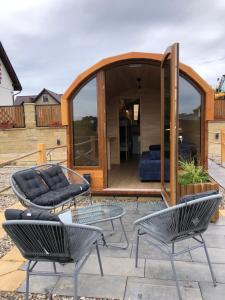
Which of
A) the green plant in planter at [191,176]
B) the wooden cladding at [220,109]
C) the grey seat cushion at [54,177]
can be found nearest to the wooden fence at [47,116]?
the wooden cladding at [220,109]

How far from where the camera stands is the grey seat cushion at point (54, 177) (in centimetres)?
412

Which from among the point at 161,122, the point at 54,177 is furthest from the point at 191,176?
the point at 54,177

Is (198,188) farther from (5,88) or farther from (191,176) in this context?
(5,88)

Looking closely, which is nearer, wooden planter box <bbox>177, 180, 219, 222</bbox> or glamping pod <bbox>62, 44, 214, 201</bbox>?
wooden planter box <bbox>177, 180, 219, 222</bbox>

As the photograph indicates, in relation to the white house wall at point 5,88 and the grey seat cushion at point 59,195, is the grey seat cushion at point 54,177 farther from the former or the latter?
the white house wall at point 5,88

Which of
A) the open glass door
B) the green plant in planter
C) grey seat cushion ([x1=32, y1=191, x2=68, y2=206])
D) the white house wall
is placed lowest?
grey seat cushion ([x1=32, y1=191, x2=68, y2=206])

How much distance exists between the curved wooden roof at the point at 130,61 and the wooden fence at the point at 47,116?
8593mm

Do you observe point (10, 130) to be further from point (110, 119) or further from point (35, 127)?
point (110, 119)

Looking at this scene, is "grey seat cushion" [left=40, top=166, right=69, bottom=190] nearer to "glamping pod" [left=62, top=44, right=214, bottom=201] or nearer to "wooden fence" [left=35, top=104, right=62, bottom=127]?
"glamping pod" [left=62, top=44, right=214, bottom=201]

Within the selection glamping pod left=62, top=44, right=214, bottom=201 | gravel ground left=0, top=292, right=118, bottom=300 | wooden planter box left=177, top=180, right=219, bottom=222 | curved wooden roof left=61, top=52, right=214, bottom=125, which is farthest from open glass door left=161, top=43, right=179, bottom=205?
gravel ground left=0, top=292, right=118, bottom=300

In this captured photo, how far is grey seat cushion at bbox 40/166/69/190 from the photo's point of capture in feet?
13.5

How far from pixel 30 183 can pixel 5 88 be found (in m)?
15.4

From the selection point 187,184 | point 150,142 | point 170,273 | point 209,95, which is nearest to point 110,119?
point 150,142

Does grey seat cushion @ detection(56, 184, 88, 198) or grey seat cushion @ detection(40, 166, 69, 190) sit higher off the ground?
grey seat cushion @ detection(40, 166, 69, 190)
